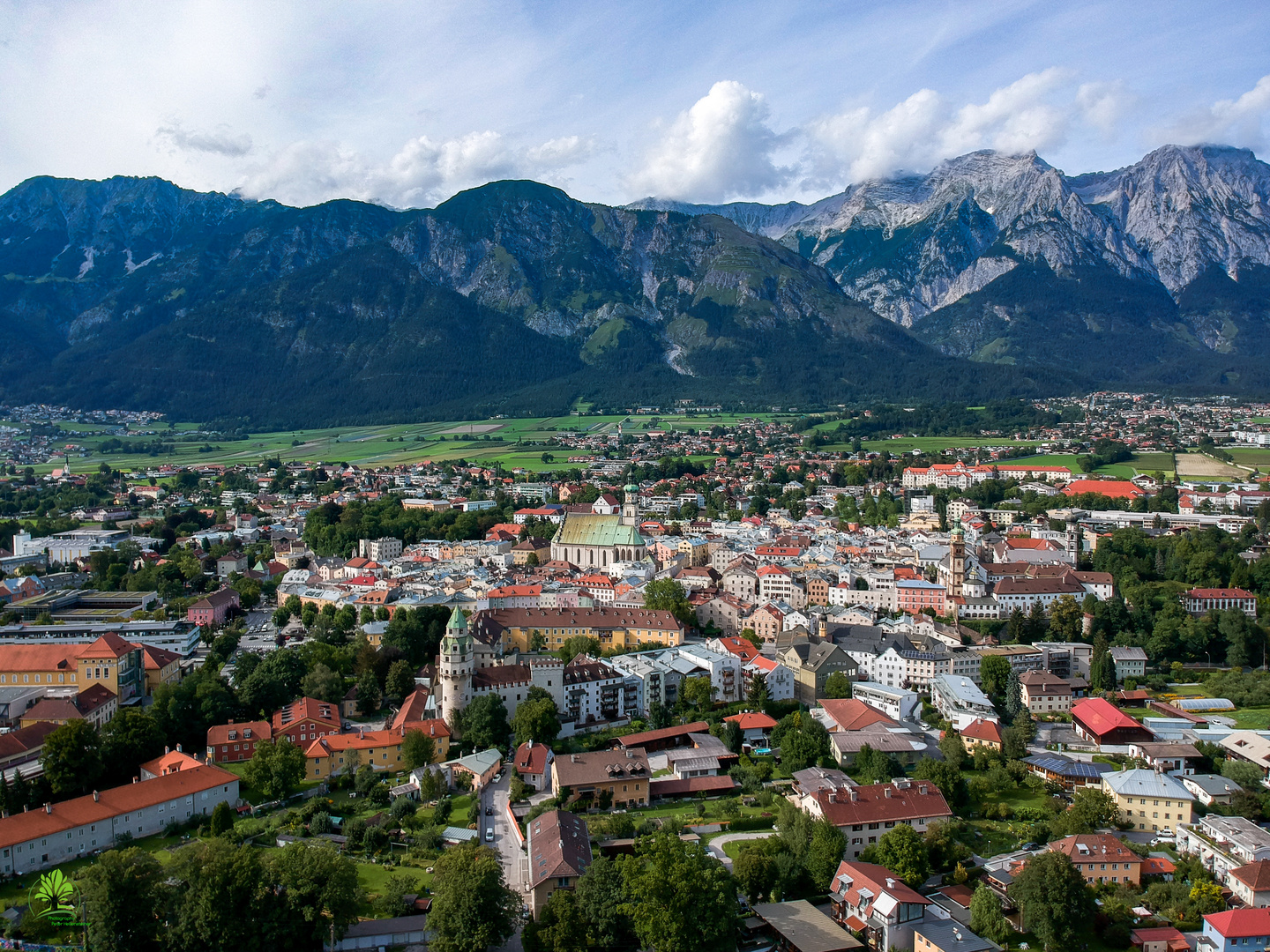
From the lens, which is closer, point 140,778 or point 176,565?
point 140,778

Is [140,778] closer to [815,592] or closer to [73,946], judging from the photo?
[73,946]

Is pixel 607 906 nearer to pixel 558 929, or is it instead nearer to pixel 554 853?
pixel 558 929

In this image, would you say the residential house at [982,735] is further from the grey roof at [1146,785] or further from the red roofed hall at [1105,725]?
the grey roof at [1146,785]

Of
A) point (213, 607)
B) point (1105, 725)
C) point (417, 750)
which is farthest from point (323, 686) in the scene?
point (1105, 725)

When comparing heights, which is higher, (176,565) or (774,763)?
(176,565)

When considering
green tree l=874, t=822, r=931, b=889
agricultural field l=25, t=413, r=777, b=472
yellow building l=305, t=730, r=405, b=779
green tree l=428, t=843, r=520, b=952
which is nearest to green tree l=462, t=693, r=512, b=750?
yellow building l=305, t=730, r=405, b=779

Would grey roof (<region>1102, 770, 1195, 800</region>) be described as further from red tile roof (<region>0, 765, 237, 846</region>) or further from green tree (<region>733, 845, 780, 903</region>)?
red tile roof (<region>0, 765, 237, 846</region>)

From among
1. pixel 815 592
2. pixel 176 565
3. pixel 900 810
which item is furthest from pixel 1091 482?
pixel 176 565
